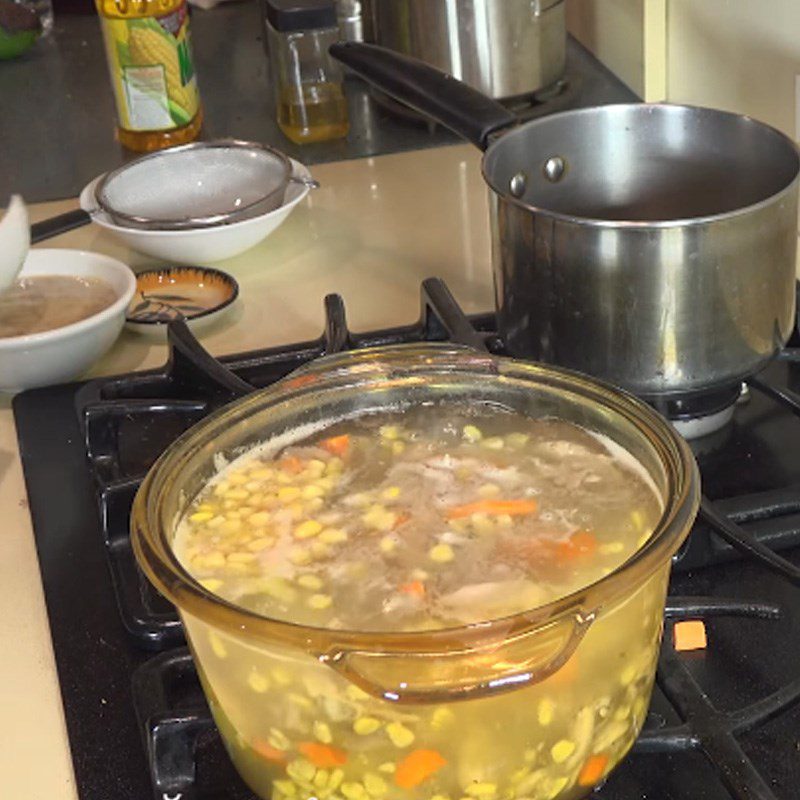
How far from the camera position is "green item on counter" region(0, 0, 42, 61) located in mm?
1830

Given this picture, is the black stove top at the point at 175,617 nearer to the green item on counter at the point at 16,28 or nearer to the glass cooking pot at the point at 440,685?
the glass cooking pot at the point at 440,685

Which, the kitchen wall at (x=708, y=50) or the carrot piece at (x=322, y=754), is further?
the kitchen wall at (x=708, y=50)

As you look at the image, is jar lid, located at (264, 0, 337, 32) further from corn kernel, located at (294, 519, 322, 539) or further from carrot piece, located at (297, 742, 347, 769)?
carrot piece, located at (297, 742, 347, 769)

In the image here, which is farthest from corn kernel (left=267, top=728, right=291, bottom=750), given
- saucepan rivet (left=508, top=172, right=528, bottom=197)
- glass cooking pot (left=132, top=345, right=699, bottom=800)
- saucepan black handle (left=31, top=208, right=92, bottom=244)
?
saucepan black handle (left=31, top=208, right=92, bottom=244)

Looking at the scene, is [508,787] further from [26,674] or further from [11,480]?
[11,480]

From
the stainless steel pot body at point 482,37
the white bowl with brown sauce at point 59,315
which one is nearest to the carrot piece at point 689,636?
the white bowl with brown sauce at point 59,315

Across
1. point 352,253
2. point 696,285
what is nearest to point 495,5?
point 352,253

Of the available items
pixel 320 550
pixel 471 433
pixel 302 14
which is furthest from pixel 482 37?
pixel 320 550

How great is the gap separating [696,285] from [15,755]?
443 millimetres

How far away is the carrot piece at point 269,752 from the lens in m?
0.60

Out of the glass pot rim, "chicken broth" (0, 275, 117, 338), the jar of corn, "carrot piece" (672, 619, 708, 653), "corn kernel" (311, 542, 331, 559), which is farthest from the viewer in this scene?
the jar of corn

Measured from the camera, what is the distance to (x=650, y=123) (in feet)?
3.30

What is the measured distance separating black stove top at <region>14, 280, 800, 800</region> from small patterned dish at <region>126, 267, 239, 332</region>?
12 centimetres

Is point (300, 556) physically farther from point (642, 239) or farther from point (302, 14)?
point (302, 14)
